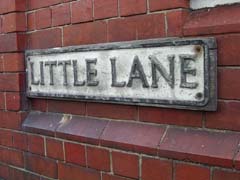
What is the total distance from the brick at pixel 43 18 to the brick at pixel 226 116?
3.93 feet

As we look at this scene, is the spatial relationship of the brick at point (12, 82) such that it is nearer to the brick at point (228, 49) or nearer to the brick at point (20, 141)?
the brick at point (20, 141)

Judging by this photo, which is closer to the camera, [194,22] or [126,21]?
[194,22]

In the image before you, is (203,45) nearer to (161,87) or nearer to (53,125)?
(161,87)

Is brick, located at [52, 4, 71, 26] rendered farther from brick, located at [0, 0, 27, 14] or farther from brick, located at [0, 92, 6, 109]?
brick, located at [0, 92, 6, 109]

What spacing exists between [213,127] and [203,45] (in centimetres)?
33

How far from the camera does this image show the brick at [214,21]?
1621 millimetres

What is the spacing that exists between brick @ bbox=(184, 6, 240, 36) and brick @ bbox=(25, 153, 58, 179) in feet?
3.94

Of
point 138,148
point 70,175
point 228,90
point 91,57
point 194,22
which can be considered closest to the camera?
point 228,90

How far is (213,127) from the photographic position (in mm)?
1705

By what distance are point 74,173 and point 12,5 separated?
3.70ft

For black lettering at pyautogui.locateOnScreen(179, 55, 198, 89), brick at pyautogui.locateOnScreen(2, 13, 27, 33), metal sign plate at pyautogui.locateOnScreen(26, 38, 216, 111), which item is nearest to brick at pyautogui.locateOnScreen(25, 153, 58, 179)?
metal sign plate at pyautogui.locateOnScreen(26, 38, 216, 111)

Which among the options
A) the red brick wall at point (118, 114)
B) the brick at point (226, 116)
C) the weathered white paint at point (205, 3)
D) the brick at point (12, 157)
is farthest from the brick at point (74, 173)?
the weathered white paint at point (205, 3)

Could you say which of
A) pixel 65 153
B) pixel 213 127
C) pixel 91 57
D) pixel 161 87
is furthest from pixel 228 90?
pixel 65 153

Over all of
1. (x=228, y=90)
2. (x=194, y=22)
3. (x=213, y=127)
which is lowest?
(x=213, y=127)
